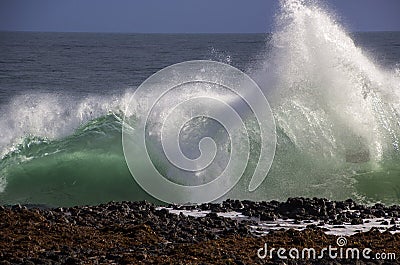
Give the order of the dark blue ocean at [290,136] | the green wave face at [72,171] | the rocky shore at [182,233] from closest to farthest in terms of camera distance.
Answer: the rocky shore at [182,233] → the green wave face at [72,171] → the dark blue ocean at [290,136]

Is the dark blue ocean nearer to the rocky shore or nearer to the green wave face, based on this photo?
the green wave face

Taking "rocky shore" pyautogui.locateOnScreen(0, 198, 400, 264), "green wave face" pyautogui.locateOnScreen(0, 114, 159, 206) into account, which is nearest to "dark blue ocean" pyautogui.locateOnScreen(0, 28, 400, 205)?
"green wave face" pyautogui.locateOnScreen(0, 114, 159, 206)

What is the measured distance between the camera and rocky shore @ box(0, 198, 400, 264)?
9336 millimetres

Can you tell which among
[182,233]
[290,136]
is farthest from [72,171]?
[182,233]

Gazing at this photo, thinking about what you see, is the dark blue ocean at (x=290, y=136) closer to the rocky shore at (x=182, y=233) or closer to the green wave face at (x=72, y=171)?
the green wave face at (x=72, y=171)

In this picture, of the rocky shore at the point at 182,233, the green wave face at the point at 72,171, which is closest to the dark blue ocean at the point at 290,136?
the green wave face at the point at 72,171

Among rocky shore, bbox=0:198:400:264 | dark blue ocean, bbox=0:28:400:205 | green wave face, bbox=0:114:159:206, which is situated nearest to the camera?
rocky shore, bbox=0:198:400:264

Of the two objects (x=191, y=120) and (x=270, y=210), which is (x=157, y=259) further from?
(x=191, y=120)

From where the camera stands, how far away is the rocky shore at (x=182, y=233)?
30.6ft

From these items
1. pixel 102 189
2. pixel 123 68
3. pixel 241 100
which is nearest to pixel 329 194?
pixel 241 100

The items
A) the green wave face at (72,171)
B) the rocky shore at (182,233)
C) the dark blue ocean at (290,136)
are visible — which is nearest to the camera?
the rocky shore at (182,233)

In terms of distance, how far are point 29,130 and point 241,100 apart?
6163 millimetres

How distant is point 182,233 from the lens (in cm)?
Result: 1071

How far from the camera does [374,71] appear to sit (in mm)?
19859
